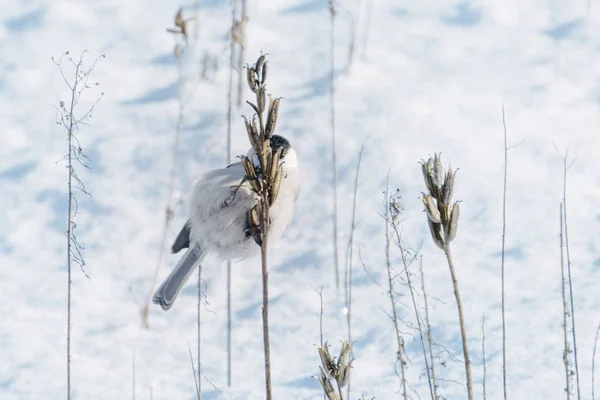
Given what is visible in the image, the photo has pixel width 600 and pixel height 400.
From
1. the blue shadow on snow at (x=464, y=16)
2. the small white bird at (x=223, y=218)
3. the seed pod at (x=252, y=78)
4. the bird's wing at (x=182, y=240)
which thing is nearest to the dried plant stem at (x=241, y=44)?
the small white bird at (x=223, y=218)

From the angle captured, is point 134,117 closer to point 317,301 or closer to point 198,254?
point 198,254

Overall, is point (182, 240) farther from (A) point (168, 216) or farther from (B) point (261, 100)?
(B) point (261, 100)

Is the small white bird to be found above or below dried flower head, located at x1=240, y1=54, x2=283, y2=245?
above

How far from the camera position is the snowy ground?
2.30 m

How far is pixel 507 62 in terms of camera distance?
3645 mm

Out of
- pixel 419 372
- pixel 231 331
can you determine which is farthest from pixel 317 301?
pixel 419 372

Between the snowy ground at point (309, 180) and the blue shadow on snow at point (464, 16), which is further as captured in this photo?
the blue shadow on snow at point (464, 16)

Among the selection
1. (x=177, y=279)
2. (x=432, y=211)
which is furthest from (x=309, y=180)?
(x=432, y=211)

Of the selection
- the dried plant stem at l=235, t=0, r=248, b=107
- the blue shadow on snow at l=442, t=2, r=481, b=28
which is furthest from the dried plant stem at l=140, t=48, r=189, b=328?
the blue shadow on snow at l=442, t=2, r=481, b=28

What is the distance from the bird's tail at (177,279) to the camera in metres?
2.59

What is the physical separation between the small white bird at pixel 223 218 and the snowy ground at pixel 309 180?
0.53 ft

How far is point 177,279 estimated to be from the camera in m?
2.61

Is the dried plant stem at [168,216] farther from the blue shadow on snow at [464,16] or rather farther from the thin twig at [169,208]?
the blue shadow on snow at [464,16]

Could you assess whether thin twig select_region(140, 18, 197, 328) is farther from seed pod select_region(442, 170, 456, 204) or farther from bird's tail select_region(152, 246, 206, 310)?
seed pod select_region(442, 170, 456, 204)
